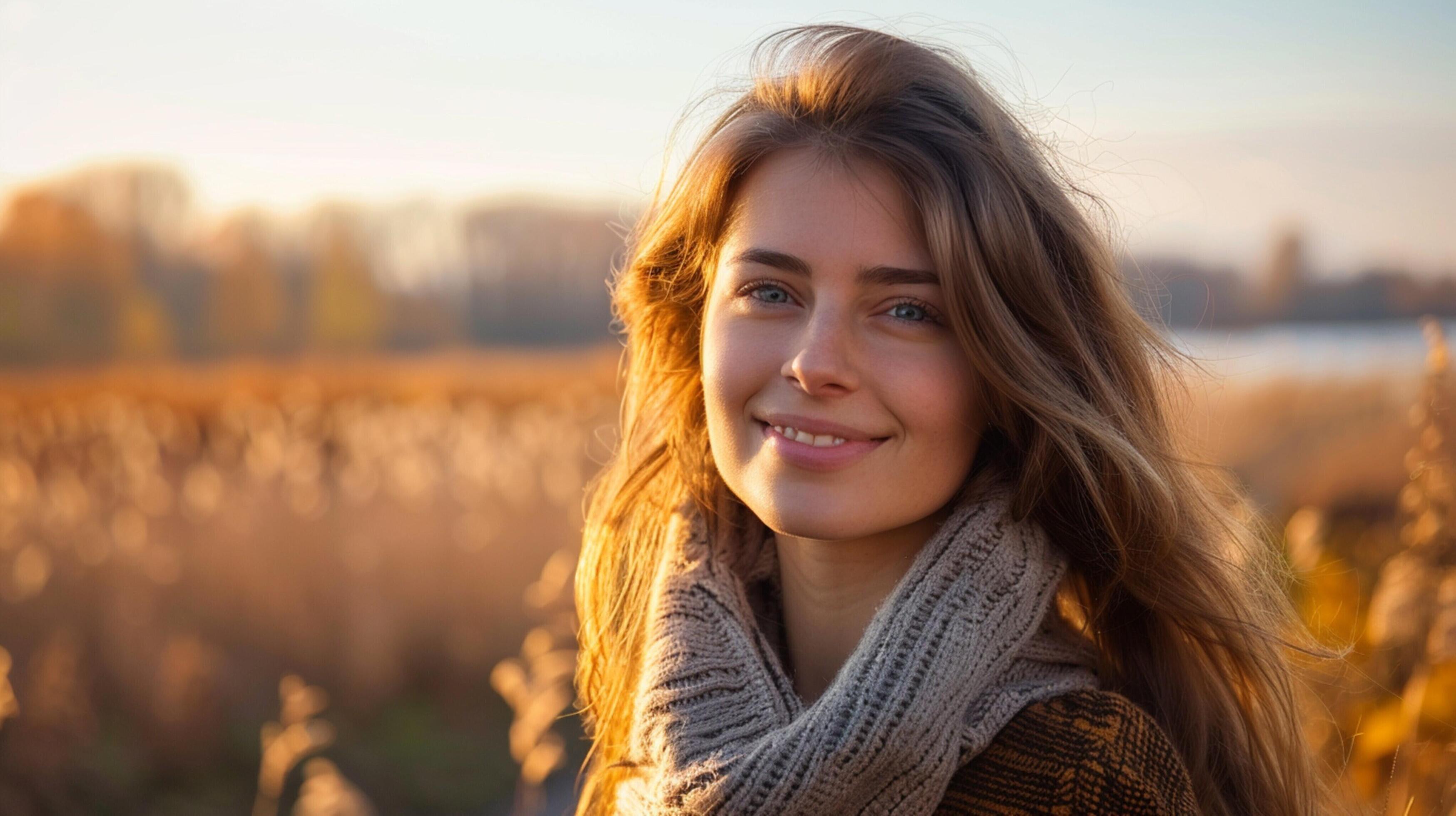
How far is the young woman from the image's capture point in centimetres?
176

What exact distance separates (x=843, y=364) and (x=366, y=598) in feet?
15.7

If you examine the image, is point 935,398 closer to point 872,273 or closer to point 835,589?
point 872,273

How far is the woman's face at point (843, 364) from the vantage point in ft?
6.20

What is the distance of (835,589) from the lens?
7.19 ft

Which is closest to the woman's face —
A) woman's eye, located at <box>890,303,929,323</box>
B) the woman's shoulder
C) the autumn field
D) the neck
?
woman's eye, located at <box>890,303,929,323</box>

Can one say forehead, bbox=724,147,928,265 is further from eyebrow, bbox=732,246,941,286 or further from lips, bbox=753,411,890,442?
lips, bbox=753,411,890,442

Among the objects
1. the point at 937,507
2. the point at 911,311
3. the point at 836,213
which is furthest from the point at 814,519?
the point at 836,213

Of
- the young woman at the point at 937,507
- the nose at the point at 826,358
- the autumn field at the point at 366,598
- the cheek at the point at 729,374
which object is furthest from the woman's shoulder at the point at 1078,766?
the autumn field at the point at 366,598

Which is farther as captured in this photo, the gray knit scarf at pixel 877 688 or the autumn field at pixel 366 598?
the autumn field at pixel 366 598

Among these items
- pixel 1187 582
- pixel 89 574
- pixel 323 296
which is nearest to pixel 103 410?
pixel 89 574

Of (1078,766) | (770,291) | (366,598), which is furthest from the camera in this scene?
(366,598)

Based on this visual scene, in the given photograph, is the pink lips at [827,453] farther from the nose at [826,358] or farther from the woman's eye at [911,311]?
the woman's eye at [911,311]

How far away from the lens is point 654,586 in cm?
240

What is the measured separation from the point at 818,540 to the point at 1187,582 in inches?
27.6
